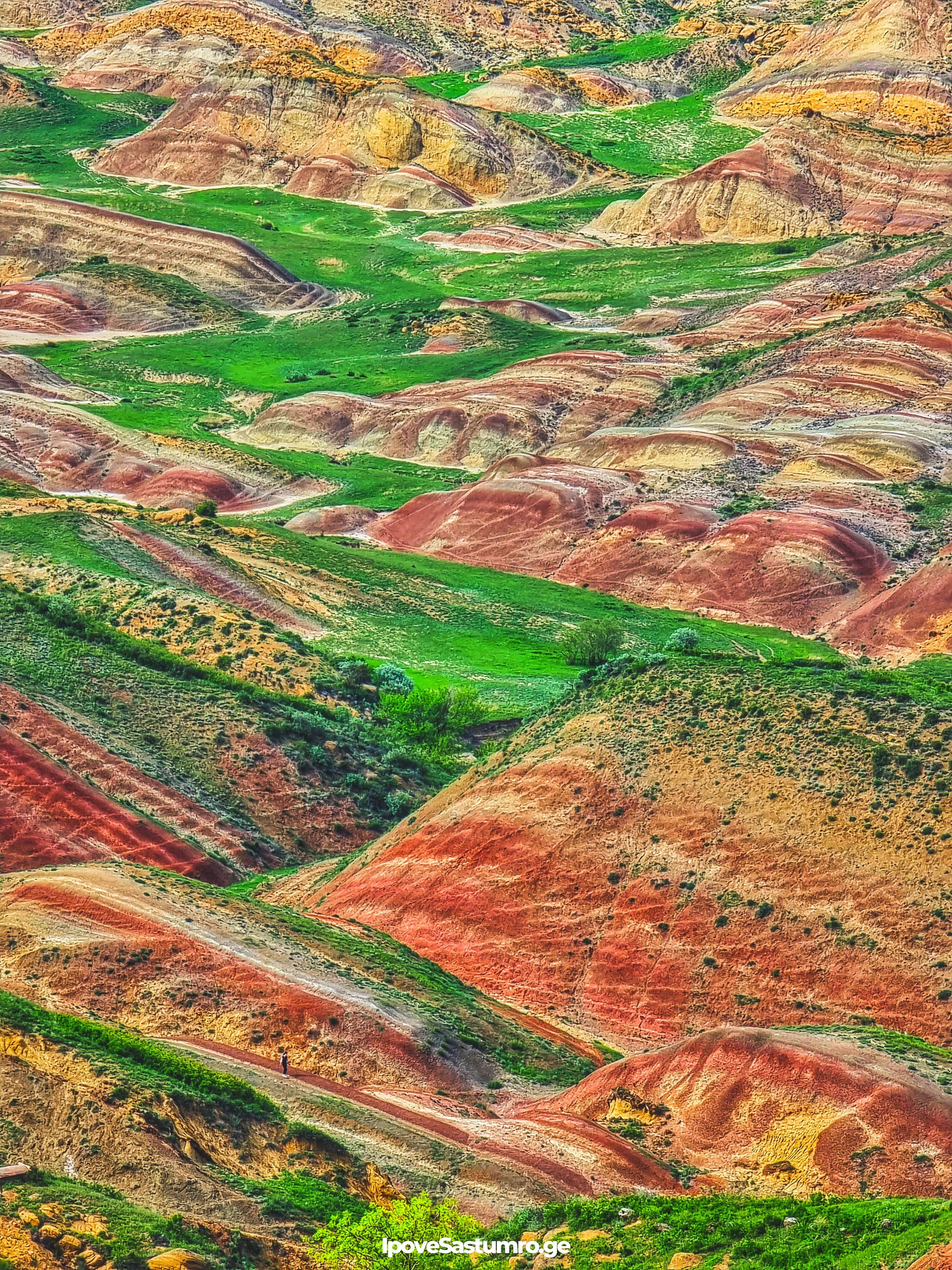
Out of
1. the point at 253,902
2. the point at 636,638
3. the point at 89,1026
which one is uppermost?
the point at 89,1026

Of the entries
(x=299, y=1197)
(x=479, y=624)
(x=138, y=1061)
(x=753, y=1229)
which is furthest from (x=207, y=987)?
(x=479, y=624)

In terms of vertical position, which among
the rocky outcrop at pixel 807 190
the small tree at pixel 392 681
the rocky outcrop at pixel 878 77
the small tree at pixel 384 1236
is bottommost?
the small tree at pixel 392 681

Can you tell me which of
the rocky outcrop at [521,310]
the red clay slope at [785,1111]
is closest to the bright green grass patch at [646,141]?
the rocky outcrop at [521,310]

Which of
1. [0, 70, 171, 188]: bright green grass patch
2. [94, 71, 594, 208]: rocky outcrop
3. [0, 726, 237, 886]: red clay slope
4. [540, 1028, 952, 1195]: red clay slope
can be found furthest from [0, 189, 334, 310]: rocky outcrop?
[540, 1028, 952, 1195]: red clay slope

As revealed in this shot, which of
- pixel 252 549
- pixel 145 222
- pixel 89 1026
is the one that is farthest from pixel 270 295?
pixel 89 1026

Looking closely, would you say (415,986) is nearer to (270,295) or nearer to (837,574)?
(837,574)

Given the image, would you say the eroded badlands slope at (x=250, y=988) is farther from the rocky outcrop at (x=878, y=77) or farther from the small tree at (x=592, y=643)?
the rocky outcrop at (x=878, y=77)
